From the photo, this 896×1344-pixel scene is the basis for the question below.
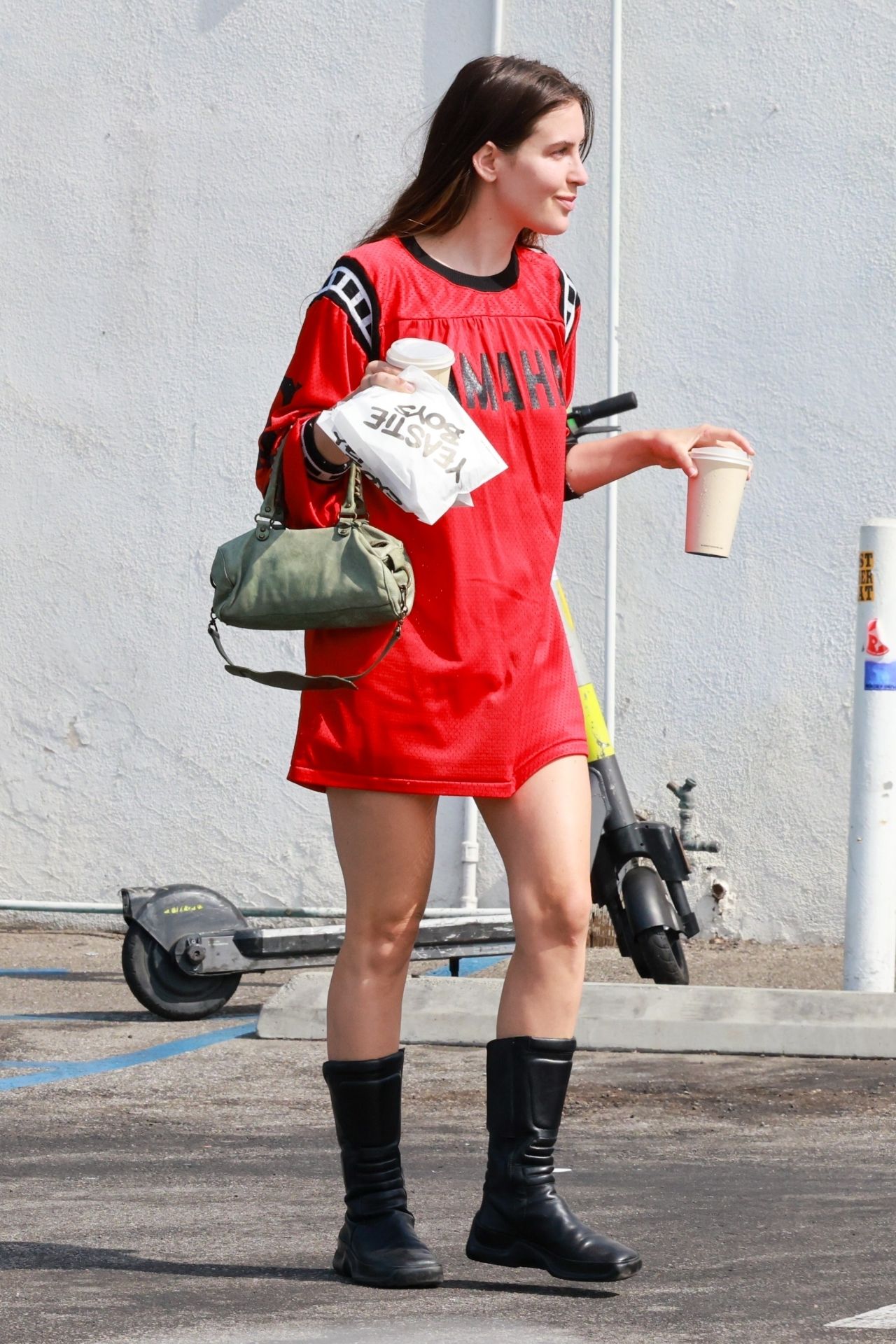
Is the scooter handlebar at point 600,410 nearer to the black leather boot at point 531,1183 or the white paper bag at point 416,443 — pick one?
the white paper bag at point 416,443

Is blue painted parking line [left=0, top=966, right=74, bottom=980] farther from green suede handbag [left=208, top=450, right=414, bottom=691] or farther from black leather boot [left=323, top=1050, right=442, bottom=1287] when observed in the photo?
green suede handbag [left=208, top=450, right=414, bottom=691]

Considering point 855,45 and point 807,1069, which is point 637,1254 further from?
point 855,45

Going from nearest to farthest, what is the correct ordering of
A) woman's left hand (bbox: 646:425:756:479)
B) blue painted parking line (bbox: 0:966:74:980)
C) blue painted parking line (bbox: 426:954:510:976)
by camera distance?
woman's left hand (bbox: 646:425:756:479), blue painted parking line (bbox: 426:954:510:976), blue painted parking line (bbox: 0:966:74:980)

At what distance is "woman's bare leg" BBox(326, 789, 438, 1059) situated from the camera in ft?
9.64

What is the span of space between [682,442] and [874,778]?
2639 mm

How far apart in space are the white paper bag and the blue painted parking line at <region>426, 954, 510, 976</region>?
13.0ft

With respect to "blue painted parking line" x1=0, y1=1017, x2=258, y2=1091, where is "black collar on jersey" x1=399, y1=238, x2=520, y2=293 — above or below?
above

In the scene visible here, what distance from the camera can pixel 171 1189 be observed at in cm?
368

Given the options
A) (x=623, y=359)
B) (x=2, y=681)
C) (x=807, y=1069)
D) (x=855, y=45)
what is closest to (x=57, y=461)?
(x=2, y=681)

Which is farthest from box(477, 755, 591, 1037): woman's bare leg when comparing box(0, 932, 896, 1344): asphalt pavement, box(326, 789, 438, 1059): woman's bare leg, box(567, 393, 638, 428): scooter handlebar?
box(567, 393, 638, 428): scooter handlebar

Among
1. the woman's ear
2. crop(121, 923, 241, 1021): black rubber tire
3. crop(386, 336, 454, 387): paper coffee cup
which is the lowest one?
crop(121, 923, 241, 1021): black rubber tire

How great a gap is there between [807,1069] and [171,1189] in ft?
6.02

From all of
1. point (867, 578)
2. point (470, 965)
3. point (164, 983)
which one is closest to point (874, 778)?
point (867, 578)

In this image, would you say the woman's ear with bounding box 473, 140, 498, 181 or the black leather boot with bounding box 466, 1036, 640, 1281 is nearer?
the black leather boot with bounding box 466, 1036, 640, 1281
